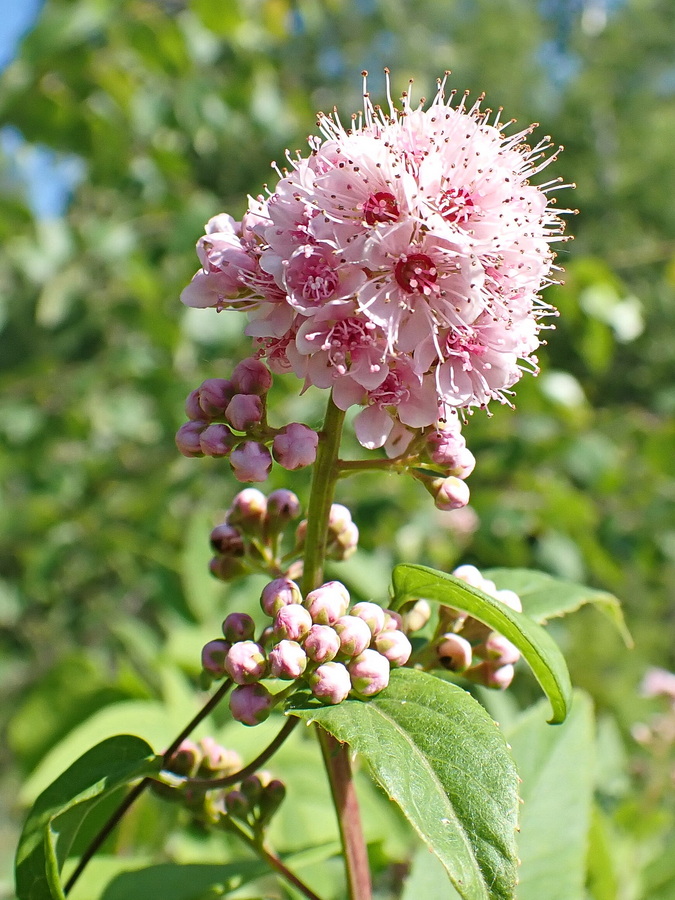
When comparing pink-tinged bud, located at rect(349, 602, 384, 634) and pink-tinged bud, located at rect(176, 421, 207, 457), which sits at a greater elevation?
pink-tinged bud, located at rect(176, 421, 207, 457)

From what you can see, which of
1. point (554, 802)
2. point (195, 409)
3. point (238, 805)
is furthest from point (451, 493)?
point (554, 802)

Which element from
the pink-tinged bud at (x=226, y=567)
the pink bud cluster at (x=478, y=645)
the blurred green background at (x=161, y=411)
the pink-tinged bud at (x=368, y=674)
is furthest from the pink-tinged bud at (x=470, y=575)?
the blurred green background at (x=161, y=411)

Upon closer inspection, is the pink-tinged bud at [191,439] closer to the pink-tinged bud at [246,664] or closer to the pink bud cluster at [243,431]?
the pink bud cluster at [243,431]

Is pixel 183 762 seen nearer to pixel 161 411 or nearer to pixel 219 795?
pixel 219 795

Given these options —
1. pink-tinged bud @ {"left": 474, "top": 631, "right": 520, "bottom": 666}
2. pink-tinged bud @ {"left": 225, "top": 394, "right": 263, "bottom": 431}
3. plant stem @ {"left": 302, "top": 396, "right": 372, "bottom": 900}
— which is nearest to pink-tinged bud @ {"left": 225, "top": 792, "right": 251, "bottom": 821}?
plant stem @ {"left": 302, "top": 396, "right": 372, "bottom": 900}

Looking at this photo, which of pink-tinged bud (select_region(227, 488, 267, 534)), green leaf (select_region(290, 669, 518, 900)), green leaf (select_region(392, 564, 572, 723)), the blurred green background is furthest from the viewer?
the blurred green background

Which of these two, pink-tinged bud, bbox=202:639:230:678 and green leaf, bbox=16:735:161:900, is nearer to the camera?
green leaf, bbox=16:735:161:900

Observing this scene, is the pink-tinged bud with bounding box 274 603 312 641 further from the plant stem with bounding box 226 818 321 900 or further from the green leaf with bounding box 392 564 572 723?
the plant stem with bounding box 226 818 321 900
